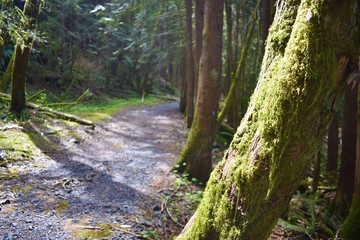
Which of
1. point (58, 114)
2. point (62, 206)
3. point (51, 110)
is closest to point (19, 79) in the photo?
point (51, 110)

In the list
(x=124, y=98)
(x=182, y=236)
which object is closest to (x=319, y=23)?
(x=182, y=236)

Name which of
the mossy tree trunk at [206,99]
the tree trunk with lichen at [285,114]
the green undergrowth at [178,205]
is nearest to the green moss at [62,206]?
the green undergrowth at [178,205]

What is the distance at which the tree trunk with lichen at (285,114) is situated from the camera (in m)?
1.92

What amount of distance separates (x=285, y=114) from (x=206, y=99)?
5.14 m

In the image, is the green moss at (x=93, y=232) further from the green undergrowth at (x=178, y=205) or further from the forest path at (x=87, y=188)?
the green undergrowth at (x=178, y=205)

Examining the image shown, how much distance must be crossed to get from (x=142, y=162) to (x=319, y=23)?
7041mm

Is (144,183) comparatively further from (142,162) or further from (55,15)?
(55,15)

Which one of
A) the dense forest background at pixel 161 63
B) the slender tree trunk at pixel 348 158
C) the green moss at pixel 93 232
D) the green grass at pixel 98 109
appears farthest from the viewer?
the green grass at pixel 98 109

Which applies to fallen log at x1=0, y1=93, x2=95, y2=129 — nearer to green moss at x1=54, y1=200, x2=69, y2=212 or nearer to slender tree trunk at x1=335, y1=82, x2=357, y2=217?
green moss at x1=54, y1=200, x2=69, y2=212

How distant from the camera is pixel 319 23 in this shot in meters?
1.91

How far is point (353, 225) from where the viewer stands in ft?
14.3

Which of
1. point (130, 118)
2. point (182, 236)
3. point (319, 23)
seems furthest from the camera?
point (130, 118)

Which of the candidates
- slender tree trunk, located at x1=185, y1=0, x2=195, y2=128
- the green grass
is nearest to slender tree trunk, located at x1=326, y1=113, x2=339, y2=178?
slender tree trunk, located at x1=185, y1=0, x2=195, y2=128

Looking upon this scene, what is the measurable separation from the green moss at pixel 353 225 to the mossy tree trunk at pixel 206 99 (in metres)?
3.50
